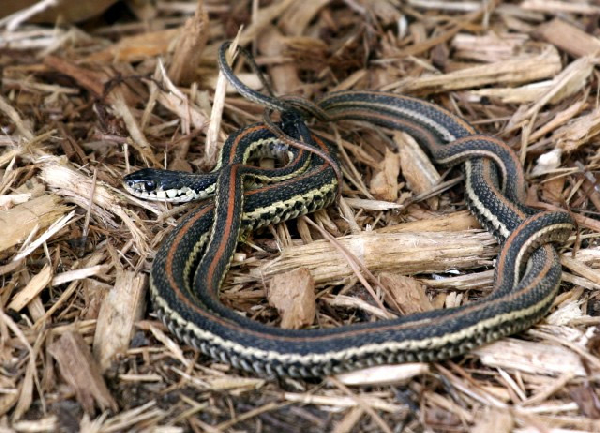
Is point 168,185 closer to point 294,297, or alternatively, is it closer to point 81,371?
point 294,297

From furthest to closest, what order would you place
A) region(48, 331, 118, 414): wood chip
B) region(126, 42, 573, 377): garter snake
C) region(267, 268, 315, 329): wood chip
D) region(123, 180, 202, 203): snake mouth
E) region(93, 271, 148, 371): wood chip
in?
region(123, 180, 202, 203): snake mouth
region(267, 268, 315, 329): wood chip
region(93, 271, 148, 371): wood chip
region(126, 42, 573, 377): garter snake
region(48, 331, 118, 414): wood chip

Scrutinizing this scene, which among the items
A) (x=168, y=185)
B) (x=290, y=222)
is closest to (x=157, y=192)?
(x=168, y=185)

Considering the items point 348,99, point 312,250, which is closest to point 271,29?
point 348,99

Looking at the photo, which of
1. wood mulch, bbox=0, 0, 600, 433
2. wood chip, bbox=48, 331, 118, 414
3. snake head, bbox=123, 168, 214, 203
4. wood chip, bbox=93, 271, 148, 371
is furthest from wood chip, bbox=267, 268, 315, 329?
wood chip, bbox=48, 331, 118, 414

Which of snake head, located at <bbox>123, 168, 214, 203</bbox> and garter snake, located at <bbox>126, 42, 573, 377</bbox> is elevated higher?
snake head, located at <bbox>123, 168, 214, 203</bbox>

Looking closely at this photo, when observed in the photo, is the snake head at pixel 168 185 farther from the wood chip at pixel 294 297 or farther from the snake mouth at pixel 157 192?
the wood chip at pixel 294 297

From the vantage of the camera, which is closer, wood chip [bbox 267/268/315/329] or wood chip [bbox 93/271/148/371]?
wood chip [bbox 93/271/148/371]

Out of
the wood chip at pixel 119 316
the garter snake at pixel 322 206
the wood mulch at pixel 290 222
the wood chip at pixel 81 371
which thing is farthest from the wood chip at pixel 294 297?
the wood chip at pixel 81 371

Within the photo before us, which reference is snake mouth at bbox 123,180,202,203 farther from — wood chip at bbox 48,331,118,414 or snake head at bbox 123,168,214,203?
wood chip at bbox 48,331,118,414
